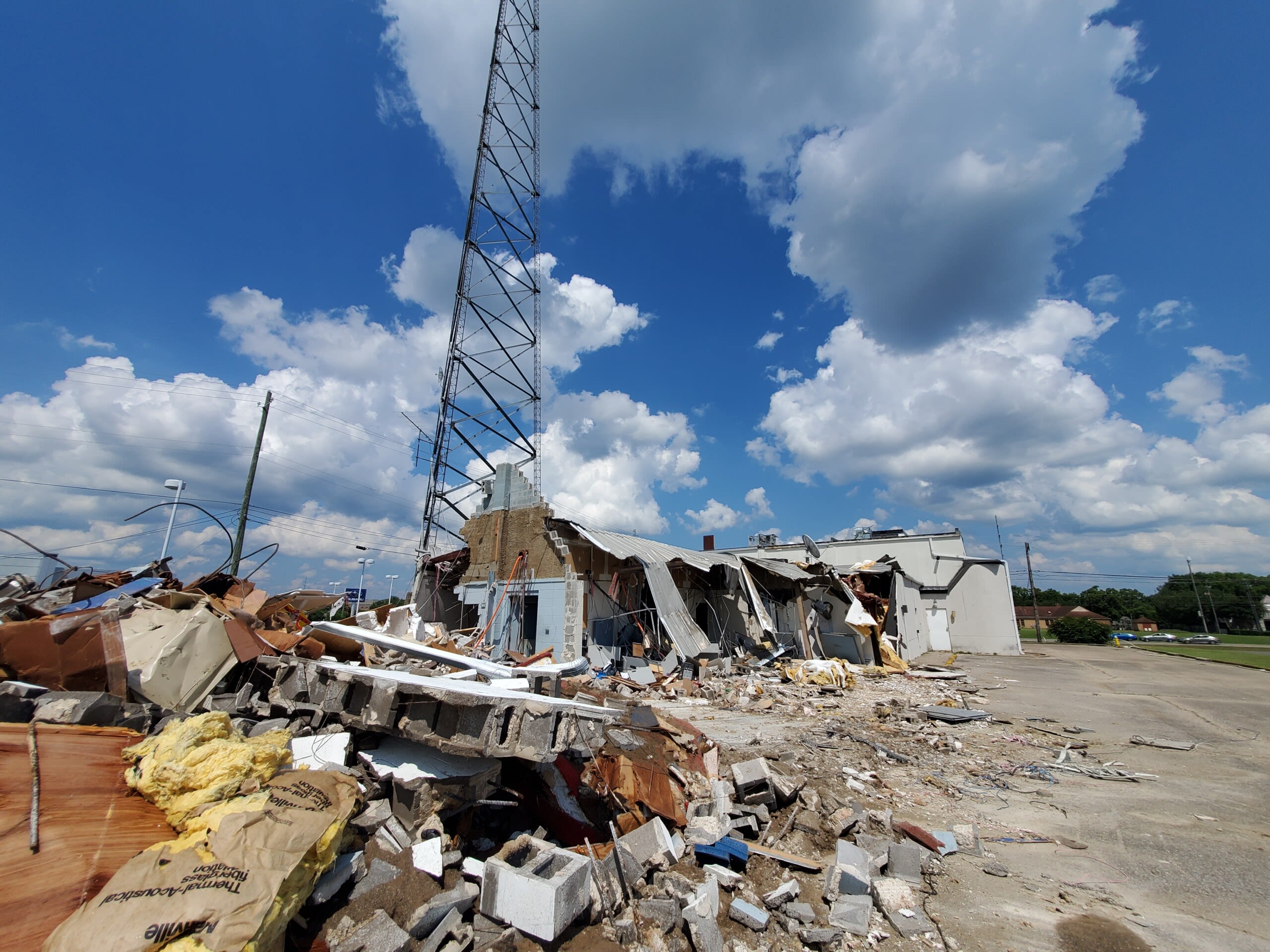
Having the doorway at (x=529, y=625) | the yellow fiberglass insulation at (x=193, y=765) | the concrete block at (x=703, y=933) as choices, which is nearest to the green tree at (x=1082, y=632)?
the doorway at (x=529, y=625)

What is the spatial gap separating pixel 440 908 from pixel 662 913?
5.20 feet

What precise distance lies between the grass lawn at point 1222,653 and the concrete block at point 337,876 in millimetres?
32805

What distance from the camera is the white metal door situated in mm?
27328

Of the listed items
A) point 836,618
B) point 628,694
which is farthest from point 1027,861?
point 836,618

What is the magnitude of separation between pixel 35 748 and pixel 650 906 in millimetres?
4276

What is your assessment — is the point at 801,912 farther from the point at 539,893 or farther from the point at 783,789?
the point at 539,893

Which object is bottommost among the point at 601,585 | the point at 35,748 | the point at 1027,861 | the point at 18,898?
the point at 1027,861

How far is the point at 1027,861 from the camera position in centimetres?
493

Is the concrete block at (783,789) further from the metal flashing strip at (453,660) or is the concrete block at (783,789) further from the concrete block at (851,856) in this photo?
the metal flashing strip at (453,660)

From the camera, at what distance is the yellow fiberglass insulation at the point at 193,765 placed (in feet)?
11.9

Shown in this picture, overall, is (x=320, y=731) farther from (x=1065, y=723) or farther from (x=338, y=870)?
(x=1065, y=723)

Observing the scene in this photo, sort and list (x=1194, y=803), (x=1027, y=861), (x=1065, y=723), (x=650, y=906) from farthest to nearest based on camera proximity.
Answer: (x=1065, y=723) → (x=1194, y=803) → (x=1027, y=861) → (x=650, y=906)

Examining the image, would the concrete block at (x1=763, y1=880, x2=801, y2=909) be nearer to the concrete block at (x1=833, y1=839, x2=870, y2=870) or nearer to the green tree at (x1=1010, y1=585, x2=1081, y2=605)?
the concrete block at (x1=833, y1=839, x2=870, y2=870)

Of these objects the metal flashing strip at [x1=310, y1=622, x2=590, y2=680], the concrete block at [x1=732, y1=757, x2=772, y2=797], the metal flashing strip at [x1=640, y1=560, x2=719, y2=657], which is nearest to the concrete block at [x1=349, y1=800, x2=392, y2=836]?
the metal flashing strip at [x1=310, y1=622, x2=590, y2=680]
